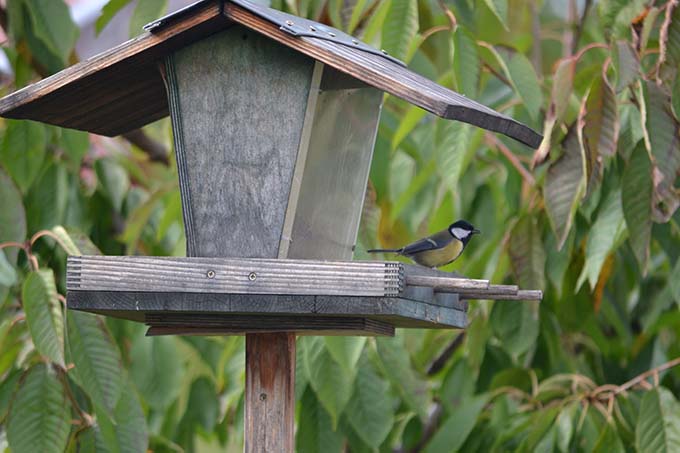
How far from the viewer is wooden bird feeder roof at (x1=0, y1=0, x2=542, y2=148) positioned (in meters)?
2.40

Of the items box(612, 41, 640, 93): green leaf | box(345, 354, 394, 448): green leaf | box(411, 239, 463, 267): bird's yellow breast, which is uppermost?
box(612, 41, 640, 93): green leaf

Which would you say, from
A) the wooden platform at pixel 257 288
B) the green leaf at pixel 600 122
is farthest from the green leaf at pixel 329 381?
the wooden platform at pixel 257 288

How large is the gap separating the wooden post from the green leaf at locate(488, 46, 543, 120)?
4.20 ft

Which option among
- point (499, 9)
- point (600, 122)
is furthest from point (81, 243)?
point (600, 122)

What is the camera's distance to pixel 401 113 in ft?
16.7

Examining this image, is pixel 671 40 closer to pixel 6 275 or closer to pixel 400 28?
pixel 400 28

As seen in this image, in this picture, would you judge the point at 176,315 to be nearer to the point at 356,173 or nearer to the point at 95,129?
the point at 356,173

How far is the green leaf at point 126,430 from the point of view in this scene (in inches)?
128

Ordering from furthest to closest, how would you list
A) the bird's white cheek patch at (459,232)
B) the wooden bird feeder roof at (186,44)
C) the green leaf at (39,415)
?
the green leaf at (39,415)
the bird's white cheek patch at (459,232)
the wooden bird feeder roof at (186,44)

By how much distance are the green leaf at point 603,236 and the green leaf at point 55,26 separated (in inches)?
69.0

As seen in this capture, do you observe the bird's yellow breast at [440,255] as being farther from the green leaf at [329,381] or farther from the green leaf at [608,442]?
the green leaf at [608,442]

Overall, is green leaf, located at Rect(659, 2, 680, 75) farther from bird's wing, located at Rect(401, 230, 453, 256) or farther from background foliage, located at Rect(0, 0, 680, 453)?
bird's wing, located at Rect(401, 230, 453, 256)

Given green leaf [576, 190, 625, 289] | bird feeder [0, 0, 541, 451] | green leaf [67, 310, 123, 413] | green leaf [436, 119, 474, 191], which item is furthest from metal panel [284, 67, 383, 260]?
green leaf [576, 190, 625, 289]

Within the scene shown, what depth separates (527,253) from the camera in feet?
12.4
